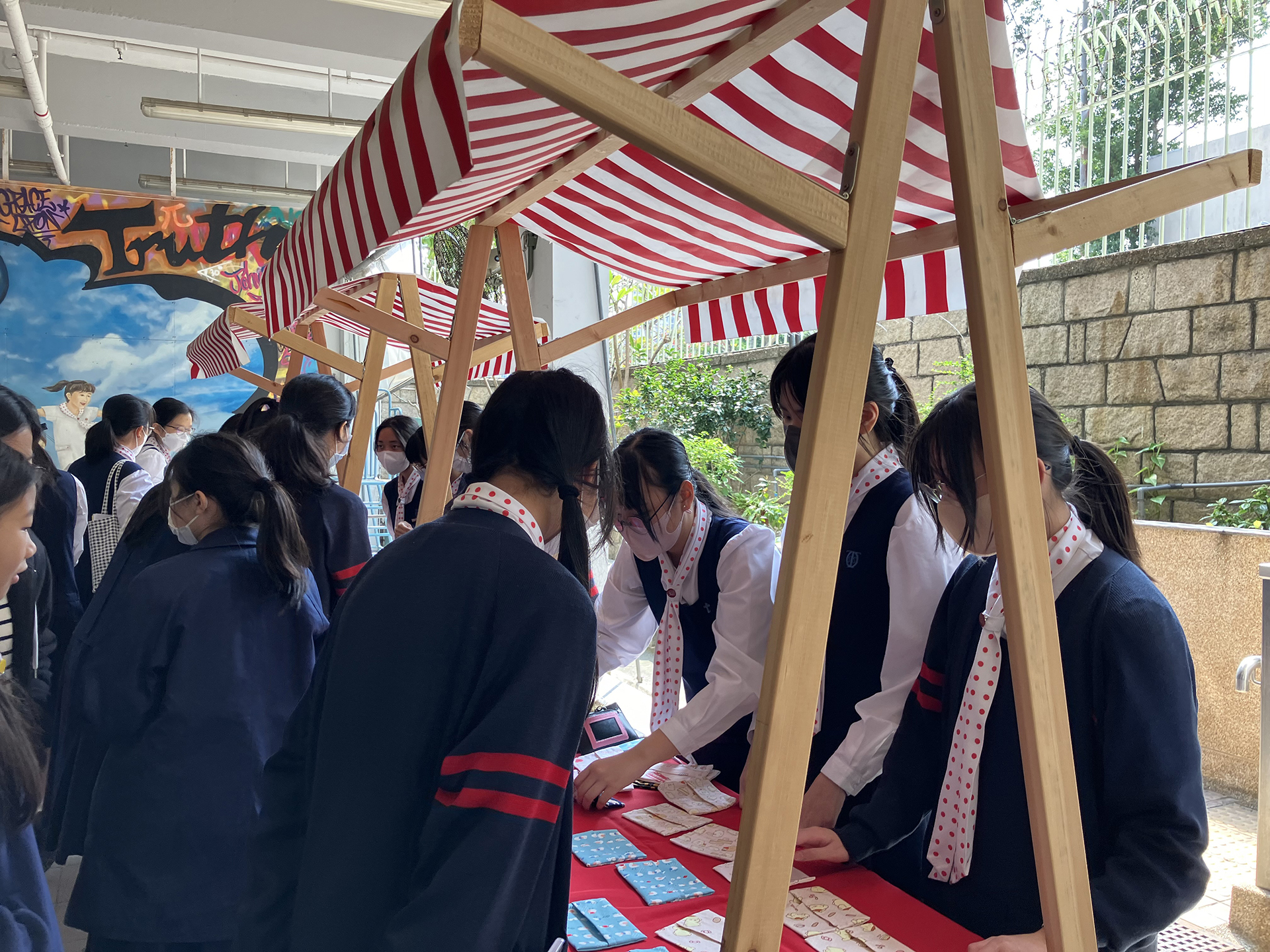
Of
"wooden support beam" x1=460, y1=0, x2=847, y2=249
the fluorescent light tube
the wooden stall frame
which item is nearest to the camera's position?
"wooden support beam" x1=460, y1=0, x2=847, y2=249

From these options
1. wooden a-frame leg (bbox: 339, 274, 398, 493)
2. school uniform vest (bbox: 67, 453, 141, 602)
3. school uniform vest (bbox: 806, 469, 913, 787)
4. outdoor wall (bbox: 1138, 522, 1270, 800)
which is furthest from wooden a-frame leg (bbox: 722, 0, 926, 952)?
school uniform vest (bbox: 67, 453, 141, 602)

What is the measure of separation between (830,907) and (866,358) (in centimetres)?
92

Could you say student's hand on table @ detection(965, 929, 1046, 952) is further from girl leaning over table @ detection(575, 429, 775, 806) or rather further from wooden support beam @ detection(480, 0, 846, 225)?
wooden support beam @ detection(480, 0, 846, 225)

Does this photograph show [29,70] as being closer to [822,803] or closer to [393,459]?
[393,459]

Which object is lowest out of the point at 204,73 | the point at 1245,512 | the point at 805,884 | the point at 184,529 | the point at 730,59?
the point at 805,884

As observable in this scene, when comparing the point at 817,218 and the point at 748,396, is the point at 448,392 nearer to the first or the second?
the point at 817,218

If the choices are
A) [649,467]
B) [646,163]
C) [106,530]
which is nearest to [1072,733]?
[649,467]

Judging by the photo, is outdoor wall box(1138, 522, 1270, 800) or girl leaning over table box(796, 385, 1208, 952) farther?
outdoor wall box(1138, 522, 1270, 800)

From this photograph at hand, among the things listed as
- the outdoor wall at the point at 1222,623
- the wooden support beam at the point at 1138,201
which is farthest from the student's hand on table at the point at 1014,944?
the outdoor wall at the point at 1222,623

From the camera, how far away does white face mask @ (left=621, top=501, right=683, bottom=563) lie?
2.35 meters

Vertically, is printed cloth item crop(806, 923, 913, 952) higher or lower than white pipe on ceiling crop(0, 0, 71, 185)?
lower

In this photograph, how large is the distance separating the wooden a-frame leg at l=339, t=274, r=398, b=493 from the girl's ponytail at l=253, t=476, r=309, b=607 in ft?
6.07

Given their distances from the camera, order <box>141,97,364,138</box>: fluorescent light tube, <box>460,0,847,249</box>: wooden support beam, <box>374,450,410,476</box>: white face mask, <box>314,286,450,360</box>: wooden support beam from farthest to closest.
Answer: <box>141,97,364,138</box>: fluorescent light tube, <box>374,450,410,476</box>: white face mask, <box>314,286,450,360</box>: wooden support beam, <box>460,0,847,249</box>: wooden support beam

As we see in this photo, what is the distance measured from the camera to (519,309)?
2.77m
